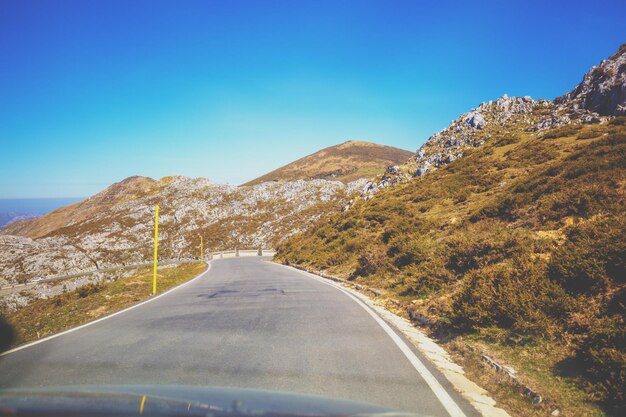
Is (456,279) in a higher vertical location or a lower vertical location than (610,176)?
lower

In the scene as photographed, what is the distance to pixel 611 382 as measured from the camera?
12.1 feet

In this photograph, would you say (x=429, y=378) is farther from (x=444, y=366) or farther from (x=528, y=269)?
(x=528, y=269)

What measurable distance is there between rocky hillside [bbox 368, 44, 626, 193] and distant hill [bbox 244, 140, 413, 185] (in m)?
93.1

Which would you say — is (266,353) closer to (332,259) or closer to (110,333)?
(110,333)

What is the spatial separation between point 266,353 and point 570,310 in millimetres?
4890

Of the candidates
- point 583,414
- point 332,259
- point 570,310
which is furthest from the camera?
point 332,259

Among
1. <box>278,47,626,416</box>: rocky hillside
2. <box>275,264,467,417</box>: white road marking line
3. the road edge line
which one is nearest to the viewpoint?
<box>275,264,467,417</box>: white road marking line

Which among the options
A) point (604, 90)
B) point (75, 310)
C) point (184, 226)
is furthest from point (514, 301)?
point (184, 226)

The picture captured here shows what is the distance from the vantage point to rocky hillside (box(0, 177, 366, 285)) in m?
42.1

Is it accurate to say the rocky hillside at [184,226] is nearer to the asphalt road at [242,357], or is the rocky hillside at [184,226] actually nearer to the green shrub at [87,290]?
the green shrub at [87,290]

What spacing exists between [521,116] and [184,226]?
2454 inches

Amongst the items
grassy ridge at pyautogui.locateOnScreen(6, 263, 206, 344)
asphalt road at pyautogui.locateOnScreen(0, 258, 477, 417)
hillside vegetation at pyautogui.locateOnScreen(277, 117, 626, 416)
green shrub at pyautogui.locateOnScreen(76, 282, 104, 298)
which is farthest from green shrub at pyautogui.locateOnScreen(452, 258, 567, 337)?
green shrub at pyautogui.locateOnScreen(76, 282, 104, 298)

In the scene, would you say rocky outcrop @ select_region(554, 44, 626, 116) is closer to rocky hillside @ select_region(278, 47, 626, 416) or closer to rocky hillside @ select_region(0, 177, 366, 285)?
rocky hillside @ select_region(278, 47, 626, 416)

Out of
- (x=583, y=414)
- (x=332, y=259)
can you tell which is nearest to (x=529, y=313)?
(x=583, y=414)
